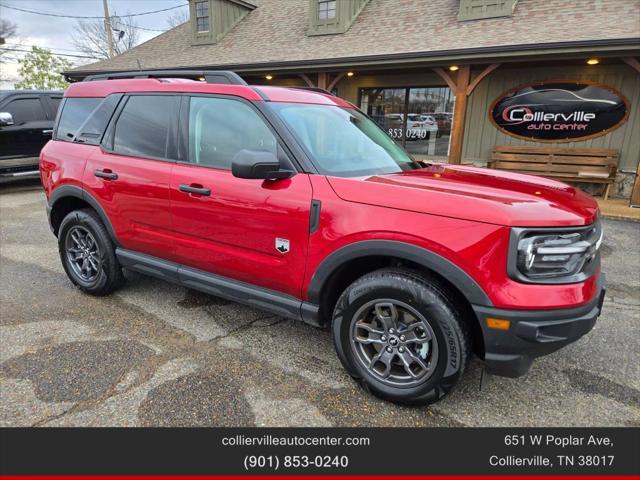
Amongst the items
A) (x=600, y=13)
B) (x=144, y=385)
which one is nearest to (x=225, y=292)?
(x=144, y=385)

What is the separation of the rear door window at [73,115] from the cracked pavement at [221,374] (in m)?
1.46

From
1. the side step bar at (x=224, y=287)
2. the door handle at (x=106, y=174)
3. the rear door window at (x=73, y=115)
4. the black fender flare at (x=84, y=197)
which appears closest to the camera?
the side step bar at (x=224, y=287)

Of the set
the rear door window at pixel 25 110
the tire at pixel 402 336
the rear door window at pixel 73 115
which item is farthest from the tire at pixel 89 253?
the rear door window at pixel 25 110

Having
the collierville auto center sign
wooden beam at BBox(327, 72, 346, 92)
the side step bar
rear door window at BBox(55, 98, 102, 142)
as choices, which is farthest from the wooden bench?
rear door window at BBox(55, 98, 102, 142)

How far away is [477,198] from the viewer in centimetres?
206

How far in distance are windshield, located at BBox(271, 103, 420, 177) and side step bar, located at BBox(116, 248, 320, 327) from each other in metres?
0.85

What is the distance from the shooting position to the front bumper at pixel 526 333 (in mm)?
1945

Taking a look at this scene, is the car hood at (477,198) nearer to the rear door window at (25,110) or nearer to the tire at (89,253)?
the tire at (89,253)

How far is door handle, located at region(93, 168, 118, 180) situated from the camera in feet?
10.9

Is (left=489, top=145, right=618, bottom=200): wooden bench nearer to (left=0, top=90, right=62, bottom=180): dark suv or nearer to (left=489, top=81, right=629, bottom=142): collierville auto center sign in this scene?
(left=489, top=81, right=629, bottom=142): collierville auto center sign

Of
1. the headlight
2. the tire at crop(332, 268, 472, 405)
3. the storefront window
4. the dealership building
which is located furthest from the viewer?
the storefront window

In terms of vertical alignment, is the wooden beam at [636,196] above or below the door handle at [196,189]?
below

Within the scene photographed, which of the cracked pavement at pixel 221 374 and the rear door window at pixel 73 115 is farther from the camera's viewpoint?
the rear door window at pixel 73 115

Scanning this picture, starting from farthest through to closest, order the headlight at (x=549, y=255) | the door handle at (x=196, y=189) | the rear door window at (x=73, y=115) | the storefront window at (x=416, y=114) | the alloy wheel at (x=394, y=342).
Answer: the storefront window at (x=416, y=114)
the rear door window at (x=73, y=115)
the door handle at (x=196, y=189)
the alloy wheel at (x=394, y=342)
the headlight at (x=549, y=255)
